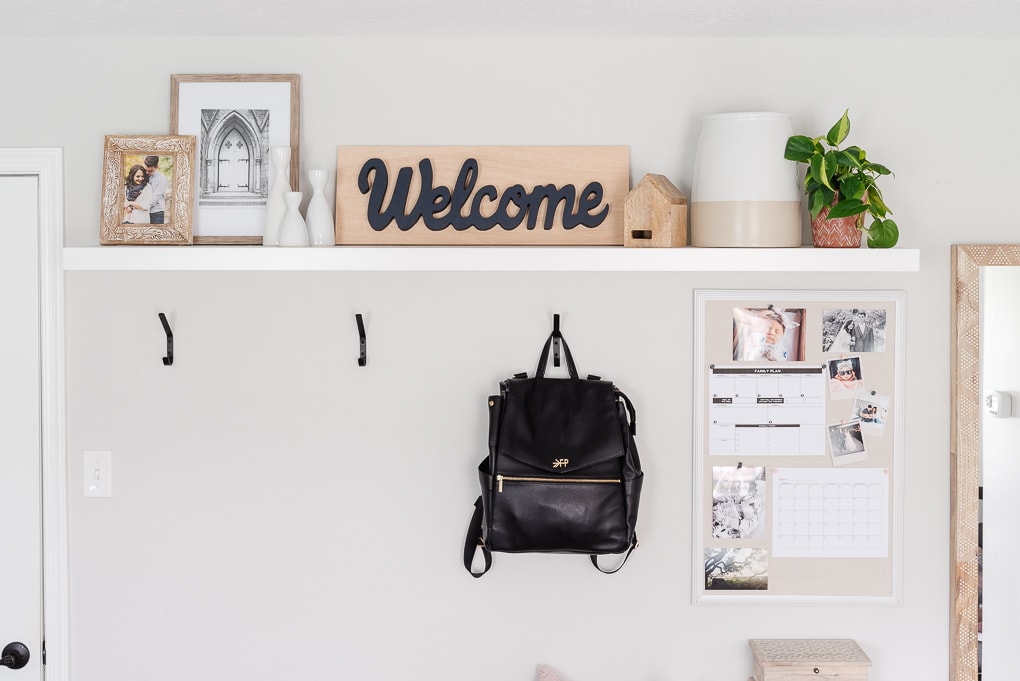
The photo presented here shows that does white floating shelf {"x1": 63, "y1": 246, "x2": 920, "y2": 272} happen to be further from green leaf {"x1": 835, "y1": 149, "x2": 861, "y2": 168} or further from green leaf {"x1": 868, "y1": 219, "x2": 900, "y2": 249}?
green leaf {"x1": 835, "y1": 149, "x2": 861, "y2": 168}

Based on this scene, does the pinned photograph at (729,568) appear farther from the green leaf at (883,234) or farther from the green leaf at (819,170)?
the green leaf at (819,170)

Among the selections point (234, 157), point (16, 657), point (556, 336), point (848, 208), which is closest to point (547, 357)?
point (556, 336)

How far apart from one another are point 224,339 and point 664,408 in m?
1.06

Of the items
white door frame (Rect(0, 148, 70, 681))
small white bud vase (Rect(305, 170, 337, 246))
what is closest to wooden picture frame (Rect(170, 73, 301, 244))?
→ small white bud vase (Rect(305, 170, 337, 246))

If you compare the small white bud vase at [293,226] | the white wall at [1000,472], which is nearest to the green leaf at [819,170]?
the white wall at [1000,472]

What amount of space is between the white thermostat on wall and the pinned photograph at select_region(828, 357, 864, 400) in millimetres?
294

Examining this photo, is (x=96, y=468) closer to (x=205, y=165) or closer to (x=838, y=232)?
(x=205, y=165)

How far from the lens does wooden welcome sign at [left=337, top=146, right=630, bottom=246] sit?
203cm

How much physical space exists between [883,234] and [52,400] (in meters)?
1.93

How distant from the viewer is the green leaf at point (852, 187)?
1833 millimetres

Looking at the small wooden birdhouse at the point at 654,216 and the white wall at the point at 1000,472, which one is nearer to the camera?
the small wooden birdhouse at the point at 654,216

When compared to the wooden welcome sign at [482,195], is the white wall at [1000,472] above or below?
below

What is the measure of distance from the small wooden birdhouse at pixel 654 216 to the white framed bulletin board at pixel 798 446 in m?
0.22

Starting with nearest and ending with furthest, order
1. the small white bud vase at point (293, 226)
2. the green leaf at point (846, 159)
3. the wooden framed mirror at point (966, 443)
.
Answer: the green leaf at point (846, 159) < the small white bud vase at point (293, 226) < the wooden framed mirror at point (966, 443)
